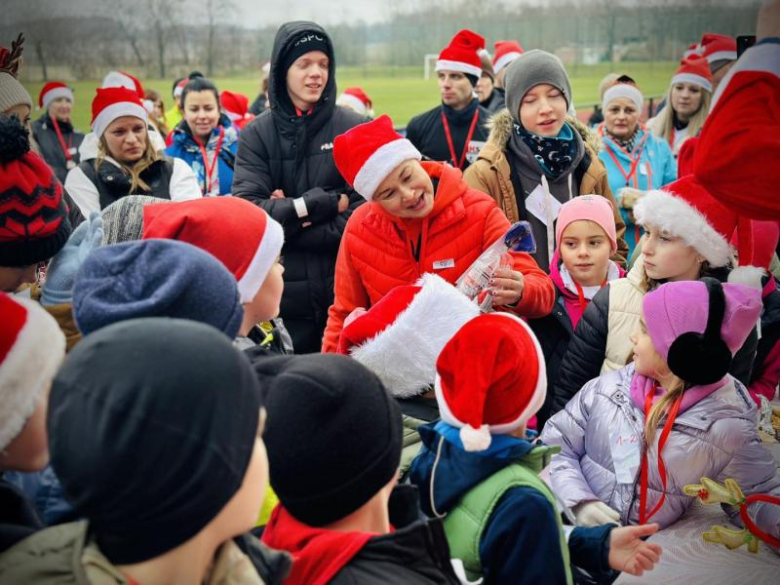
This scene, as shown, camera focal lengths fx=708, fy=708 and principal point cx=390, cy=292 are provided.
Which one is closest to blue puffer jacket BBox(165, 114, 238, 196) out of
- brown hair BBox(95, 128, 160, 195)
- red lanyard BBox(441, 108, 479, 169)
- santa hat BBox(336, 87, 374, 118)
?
brown hair BBox(95, 128, 160, 195)

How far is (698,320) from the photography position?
1.95 m

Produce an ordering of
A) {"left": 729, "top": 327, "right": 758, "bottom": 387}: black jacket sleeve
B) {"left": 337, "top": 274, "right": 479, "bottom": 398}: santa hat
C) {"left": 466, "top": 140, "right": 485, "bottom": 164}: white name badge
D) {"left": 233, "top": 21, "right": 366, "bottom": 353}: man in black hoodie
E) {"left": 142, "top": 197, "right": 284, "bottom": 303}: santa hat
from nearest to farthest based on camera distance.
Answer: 1. {"left": 142, "top": 197, "right": 284, "bottom": 303}: santa hat
2. {"left": 337, "top": 274, "right": 479, "bottom": 398}: santa hat
3. {"left": 729, "top": 327, "right": 758, "bottom": 387}: black jacket sleeve
4. {"left": 233, "top": 21, "right": 366, "bottom": 353}: man in black hoodie
5. {"left": 466, "top": 140, "right": 485, "bottom": 164}: white name badge

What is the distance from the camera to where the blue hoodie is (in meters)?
1.46

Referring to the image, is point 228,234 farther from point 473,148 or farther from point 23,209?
point 473,148

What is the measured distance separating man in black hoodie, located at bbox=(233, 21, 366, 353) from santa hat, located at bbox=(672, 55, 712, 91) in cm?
293

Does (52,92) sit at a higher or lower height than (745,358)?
higher

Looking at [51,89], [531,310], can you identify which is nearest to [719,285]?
[531,310]

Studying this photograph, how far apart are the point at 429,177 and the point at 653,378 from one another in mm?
1023

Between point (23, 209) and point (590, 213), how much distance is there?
2.09 meters

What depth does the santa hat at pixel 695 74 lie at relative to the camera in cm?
513

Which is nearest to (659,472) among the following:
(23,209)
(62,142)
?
(23,209)

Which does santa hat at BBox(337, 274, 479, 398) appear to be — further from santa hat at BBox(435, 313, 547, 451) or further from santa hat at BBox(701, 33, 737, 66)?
santa hat at BBox(701, 33, 737, 66)

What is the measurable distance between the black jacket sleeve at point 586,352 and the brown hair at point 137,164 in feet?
7.80

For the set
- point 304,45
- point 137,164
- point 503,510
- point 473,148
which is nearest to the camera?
point 503,510
